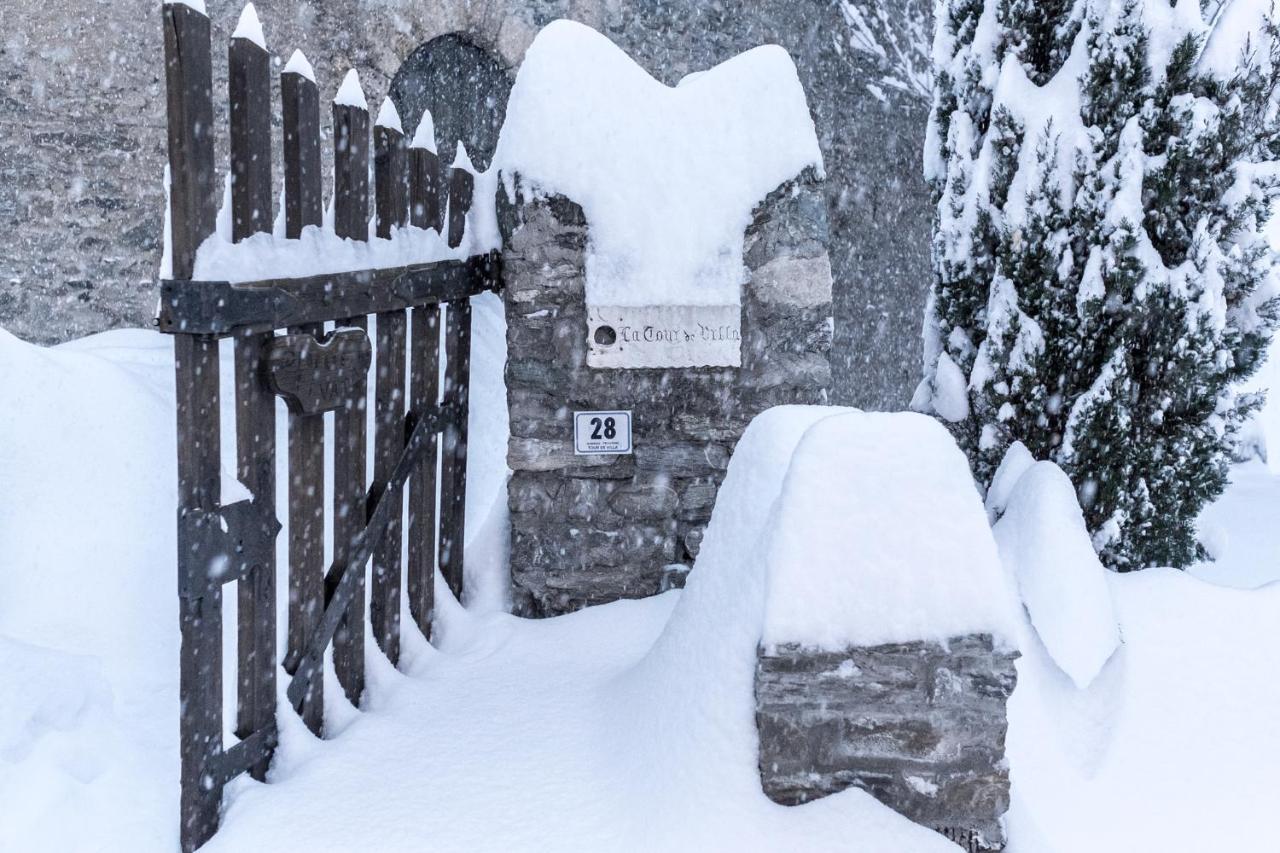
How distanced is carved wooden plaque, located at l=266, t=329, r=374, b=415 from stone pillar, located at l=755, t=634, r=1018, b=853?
129cm

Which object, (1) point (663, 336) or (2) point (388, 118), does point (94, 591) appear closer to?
(2) point (388, 118)

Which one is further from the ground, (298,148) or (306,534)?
(298,148)

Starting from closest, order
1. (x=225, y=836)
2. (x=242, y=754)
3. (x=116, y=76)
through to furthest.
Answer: (x=225, y=836) < (x=242, y=754) < (x=116, y=76)

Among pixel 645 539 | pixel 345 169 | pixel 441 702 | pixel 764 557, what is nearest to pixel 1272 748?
pixel 764 557

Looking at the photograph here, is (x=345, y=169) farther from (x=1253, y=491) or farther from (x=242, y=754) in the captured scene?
(x=1253, y=491)

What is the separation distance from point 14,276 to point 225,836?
5773mm

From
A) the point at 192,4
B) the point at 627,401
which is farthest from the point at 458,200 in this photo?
the point at 192,4

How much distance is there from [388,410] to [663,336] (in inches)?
39.6

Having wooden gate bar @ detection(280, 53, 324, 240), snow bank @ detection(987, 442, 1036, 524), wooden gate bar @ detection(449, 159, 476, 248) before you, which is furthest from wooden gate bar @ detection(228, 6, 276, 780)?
snow bank @ detection(987, 442, 1036, 524)

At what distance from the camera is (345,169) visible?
9.17 ft

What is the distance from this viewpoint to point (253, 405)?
2.38m

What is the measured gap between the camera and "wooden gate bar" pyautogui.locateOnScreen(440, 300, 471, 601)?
3678 mm

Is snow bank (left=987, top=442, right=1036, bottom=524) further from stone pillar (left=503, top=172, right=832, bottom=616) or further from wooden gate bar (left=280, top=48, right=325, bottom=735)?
wooden gate bar (left=280, top=48, right=325, bottom=735)

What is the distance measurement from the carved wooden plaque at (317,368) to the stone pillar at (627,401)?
2.90 ft
